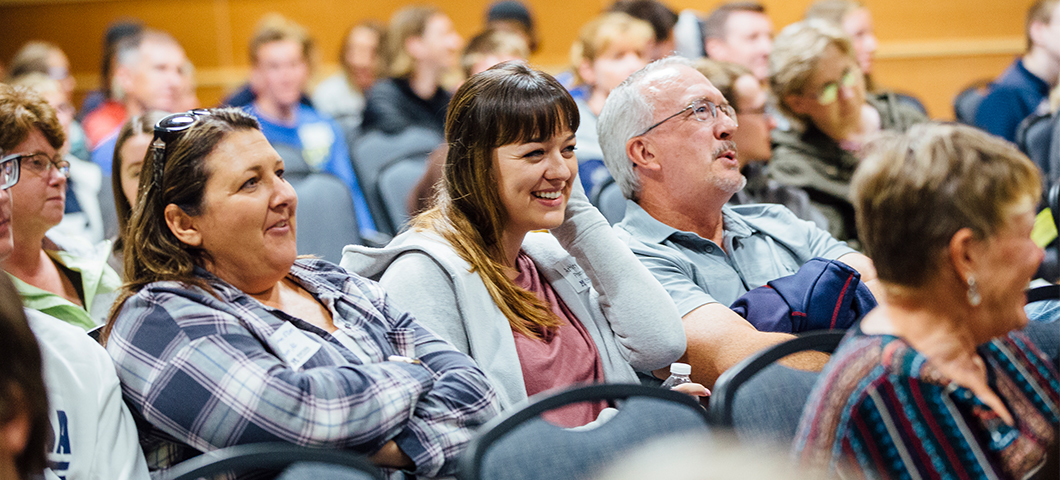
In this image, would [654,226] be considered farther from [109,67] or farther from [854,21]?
[109,67]

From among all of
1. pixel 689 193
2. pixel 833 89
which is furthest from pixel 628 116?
pixel 833 89

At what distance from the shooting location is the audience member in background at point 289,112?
528cm

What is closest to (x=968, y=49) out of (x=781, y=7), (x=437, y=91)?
(x=781, y=7)

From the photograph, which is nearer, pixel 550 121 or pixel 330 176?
pixel 550 121

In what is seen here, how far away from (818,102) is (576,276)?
1.78 meters

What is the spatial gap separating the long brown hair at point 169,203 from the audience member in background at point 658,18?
375cm

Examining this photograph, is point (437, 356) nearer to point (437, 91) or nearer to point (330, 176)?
point (330, 176)

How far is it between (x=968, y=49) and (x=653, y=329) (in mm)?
6072

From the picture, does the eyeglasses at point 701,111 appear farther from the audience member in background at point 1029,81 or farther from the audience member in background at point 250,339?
the audience member in background at point 1029,81

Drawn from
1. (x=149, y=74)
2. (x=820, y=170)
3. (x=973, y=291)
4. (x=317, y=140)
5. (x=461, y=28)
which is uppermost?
(x=973, y=291)

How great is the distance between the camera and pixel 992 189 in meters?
1.24

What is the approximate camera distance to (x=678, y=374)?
79.1 inches

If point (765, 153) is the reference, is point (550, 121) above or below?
above

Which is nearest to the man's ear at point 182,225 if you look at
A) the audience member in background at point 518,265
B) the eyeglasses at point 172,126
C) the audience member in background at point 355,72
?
the eyeglasses at point 172,126
